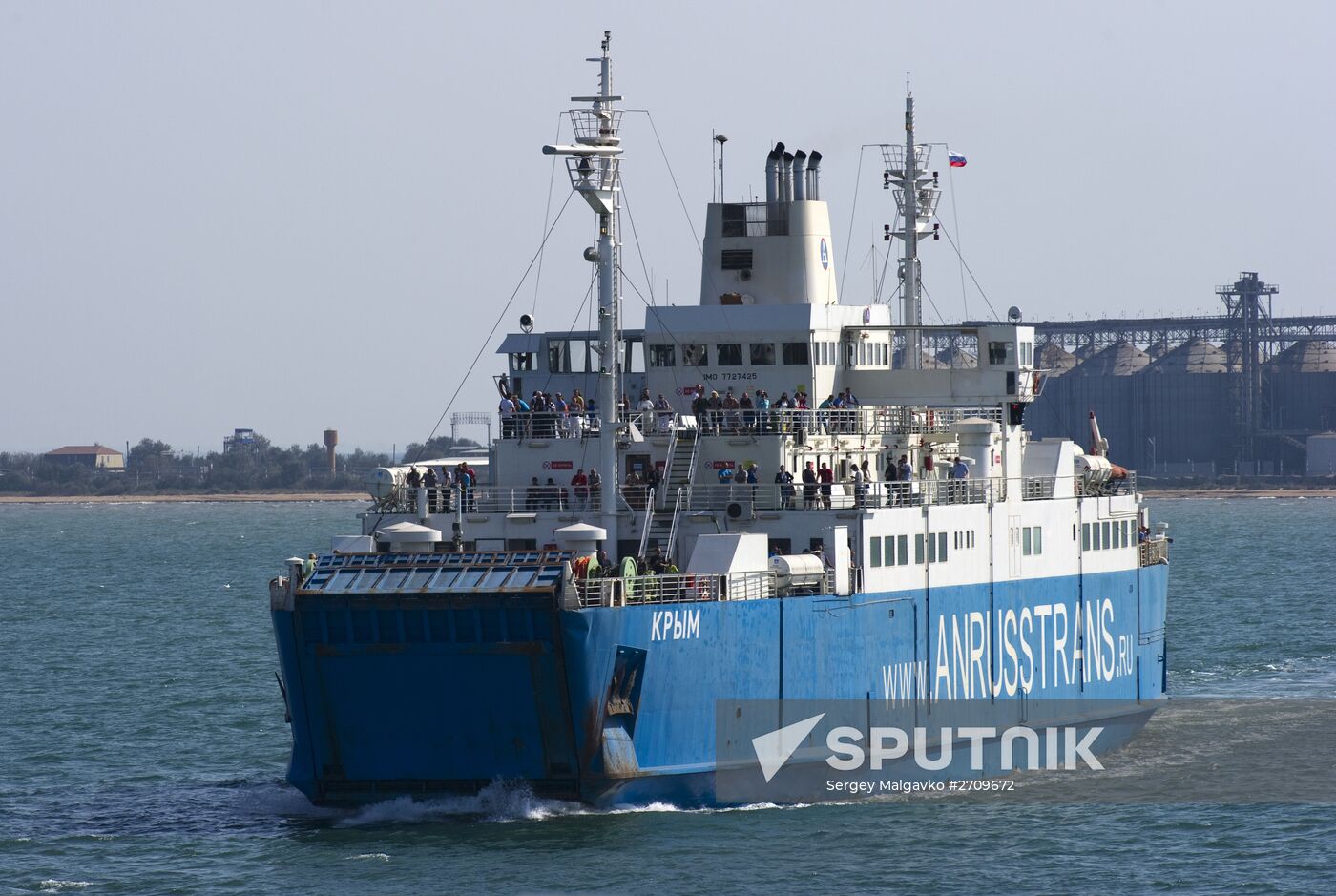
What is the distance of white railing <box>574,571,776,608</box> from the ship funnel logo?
2.29m

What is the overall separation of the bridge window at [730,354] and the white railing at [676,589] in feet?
27.8

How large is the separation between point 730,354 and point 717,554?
896 centimetres

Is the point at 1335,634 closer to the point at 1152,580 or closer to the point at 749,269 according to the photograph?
the point at 1152,580

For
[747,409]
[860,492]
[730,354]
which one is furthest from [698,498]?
[730,354]

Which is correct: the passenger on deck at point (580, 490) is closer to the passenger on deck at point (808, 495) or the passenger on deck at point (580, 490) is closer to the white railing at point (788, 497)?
the white railing at point (788, 497)

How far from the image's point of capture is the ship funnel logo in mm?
34875

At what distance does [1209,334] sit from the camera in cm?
18775

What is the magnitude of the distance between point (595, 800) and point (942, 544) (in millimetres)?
10707

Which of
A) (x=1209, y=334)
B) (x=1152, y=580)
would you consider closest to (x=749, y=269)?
(x=1152, y=580)

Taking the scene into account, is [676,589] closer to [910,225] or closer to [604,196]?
[604,196]

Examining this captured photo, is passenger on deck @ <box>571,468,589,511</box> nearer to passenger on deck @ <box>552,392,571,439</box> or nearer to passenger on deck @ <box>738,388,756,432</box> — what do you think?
passenger on deck @ <box>552,392,571,439</box>

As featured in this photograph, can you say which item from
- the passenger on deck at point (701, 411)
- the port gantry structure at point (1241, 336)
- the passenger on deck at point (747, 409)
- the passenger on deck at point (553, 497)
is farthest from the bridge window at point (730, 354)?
the port gantry structure at point (1241, 336)

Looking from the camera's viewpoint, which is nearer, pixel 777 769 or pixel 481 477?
pixel 777 769

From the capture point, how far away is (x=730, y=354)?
42.9 meters
